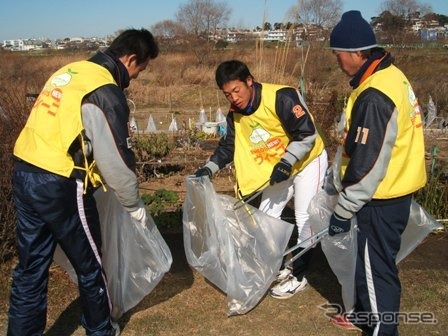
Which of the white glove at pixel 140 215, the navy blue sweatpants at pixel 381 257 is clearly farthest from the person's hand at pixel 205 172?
the navy blue sweatpants at pixel 381 257

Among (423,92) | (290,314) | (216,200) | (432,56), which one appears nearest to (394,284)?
(290,314)

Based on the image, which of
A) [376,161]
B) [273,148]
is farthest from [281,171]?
[376,161]

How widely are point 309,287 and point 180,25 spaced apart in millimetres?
28043

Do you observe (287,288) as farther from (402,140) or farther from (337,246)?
(402,140)

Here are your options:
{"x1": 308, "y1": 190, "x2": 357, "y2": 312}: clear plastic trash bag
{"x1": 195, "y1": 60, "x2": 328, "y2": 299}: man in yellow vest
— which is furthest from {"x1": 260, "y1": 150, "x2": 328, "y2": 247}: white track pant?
A: {"x1": 308, "y1": 190, "x2": 357, "y2": 312}: clear plastic trash bag

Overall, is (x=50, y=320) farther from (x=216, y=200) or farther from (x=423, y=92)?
(x=423, y=92)

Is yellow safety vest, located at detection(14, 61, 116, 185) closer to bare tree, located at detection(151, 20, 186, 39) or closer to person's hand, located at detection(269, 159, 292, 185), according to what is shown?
person's hand, located at detection(269, 159, 292, 185)

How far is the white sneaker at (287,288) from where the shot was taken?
10.2 ft

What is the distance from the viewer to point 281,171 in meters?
2.76

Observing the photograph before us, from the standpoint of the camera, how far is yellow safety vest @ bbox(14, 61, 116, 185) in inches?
85.2

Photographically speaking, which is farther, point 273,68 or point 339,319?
point 273,68

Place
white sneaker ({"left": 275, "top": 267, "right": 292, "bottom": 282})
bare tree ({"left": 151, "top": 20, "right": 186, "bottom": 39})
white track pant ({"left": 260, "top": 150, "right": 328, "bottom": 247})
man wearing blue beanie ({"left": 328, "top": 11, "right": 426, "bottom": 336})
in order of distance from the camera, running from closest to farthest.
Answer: man wearing blue beanie ({"left": 328, "top": 11, "right": 426, "bottom": 336}), white track pant ({"left": 260, "top": 150, "right": 328, "bottom": 247}), white sneaker ({"left": 275, "top": 267, "right": 292, "bottom": 282}), bare tree ({"left": 151, "top": 20, "right": 186, "bottom": 39})

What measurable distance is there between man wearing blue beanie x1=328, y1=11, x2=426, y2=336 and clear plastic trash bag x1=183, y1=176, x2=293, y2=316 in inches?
20.7

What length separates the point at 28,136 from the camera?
227 centimetres
